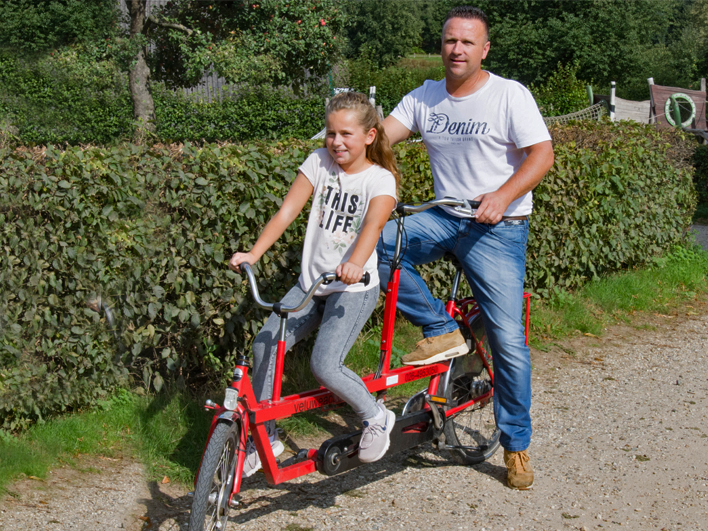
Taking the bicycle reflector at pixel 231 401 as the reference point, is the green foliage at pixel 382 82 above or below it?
above

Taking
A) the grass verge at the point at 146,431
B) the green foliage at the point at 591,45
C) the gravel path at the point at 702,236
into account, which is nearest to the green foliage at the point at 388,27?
the green foliage at the point at 591,45

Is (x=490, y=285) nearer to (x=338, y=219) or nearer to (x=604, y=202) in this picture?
(x=338, y=219)

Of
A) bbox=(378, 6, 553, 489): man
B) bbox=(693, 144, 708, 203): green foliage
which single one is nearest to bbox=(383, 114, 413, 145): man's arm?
bbox=(378, 6, 553, 489): man

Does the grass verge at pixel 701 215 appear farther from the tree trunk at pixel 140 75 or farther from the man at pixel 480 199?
the tree trunk at pixel 140 75

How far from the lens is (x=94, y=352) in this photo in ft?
13.0

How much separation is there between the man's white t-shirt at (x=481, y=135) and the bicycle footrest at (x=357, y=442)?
1.02 meters

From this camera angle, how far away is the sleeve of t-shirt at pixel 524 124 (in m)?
3.35

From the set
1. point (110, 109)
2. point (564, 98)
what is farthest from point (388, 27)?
point (110, 109)

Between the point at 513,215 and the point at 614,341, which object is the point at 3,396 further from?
the point at 614,341

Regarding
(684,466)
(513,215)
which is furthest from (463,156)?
(684,466)

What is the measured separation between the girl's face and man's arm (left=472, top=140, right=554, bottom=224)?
1.90 feet

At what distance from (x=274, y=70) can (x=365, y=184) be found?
11077 millimetres

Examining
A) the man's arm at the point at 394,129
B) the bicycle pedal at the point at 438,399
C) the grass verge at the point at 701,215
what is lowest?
the grass verge at the point at 701,215

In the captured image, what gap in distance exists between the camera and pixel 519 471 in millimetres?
3695
